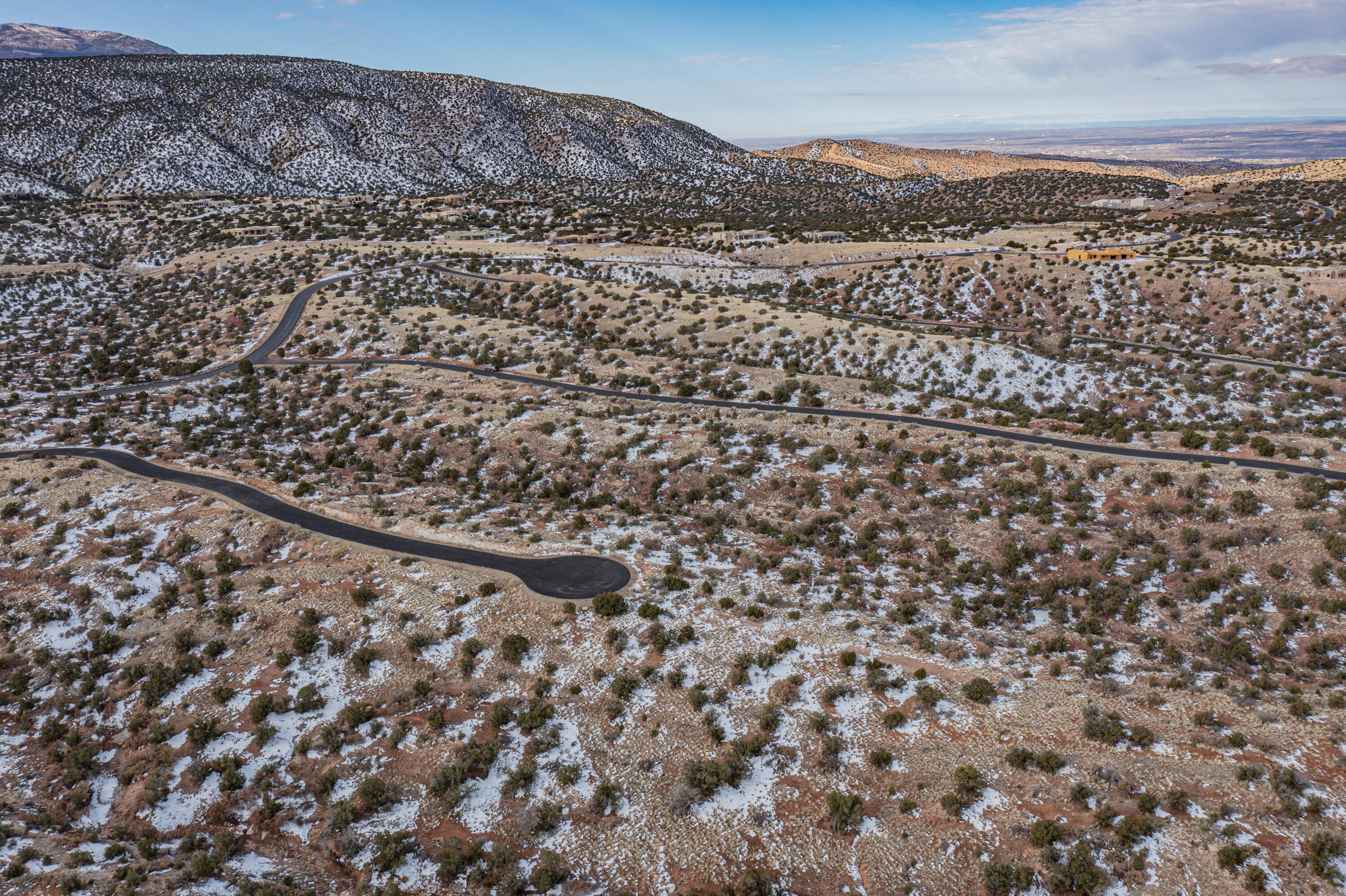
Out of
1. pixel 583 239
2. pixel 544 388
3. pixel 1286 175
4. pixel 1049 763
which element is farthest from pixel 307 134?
pixel 1286 175

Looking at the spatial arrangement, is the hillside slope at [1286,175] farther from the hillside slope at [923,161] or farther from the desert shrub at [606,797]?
the desert shrub at [606,797]

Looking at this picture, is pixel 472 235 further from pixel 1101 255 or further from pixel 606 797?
pixel 606 797

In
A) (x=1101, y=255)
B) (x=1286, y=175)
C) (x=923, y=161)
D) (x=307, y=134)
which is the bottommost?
(x=1101, y=255)

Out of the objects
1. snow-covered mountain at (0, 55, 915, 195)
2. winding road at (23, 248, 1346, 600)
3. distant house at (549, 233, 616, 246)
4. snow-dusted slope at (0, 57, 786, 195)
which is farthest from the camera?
snow-dusted slope at (0, 57, 786, 195)

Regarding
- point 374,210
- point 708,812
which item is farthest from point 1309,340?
point 374,210

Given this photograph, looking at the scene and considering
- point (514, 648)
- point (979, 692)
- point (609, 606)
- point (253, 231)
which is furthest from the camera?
point (253, 231)

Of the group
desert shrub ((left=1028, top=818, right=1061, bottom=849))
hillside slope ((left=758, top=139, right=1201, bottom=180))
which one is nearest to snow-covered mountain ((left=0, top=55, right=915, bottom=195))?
hillside slope ((left=758, top=139, right=1201, bottom=180))

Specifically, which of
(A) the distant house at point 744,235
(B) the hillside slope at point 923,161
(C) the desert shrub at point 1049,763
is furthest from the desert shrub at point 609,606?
(B) the hillside slope at point 923,161

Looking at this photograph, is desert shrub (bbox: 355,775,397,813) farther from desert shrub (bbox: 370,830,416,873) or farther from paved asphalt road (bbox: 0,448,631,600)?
paved asphalt road (bbox: 0,448,631,600)
